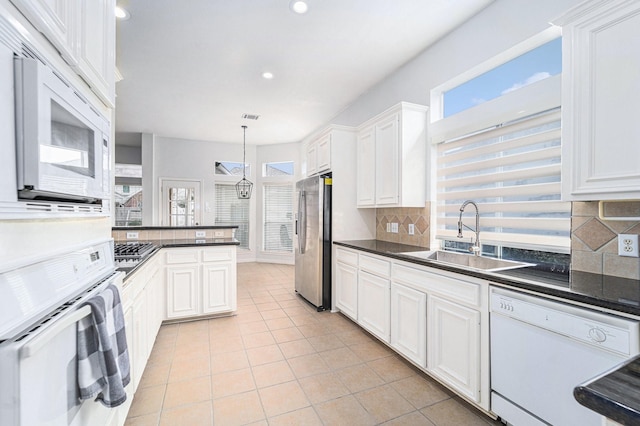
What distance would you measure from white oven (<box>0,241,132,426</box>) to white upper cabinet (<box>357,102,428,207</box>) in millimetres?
2586

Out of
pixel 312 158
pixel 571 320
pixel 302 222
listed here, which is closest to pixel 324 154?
pixel 312 158

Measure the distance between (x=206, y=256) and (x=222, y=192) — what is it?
4180mm

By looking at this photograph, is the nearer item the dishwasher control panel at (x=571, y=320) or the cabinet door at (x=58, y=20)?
the cabinet door at (x=58, y=20)

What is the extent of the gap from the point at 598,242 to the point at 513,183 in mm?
725

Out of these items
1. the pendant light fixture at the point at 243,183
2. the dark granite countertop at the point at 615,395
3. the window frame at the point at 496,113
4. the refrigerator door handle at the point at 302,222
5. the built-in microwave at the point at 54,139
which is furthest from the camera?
the pendant light fixture at the point at 243,183

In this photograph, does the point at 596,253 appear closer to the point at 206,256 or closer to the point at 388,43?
the point at 388,43

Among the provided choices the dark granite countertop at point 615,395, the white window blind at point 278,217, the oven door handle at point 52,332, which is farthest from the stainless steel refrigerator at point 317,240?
the white window blind at point 278,217

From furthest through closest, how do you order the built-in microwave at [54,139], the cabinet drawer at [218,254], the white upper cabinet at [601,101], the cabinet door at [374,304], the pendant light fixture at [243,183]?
the pendant light fixture at [243,183] < the cabinet drawer at [218,254] < the cabinet door at [374,304] < the white upper cabinet at [601,101] < the built-in microwave at [54,139]

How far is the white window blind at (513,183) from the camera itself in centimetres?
204

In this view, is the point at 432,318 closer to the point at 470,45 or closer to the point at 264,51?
the point at 470,45

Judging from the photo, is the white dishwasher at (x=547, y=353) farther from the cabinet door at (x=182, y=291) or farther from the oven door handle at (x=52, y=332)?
the cabinet door at (x=182, y=291)

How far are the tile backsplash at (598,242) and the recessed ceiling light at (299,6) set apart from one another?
8.07ft

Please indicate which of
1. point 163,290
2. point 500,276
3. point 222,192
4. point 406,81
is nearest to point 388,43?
point 406,81

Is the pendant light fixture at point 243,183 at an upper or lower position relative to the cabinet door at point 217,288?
upper
